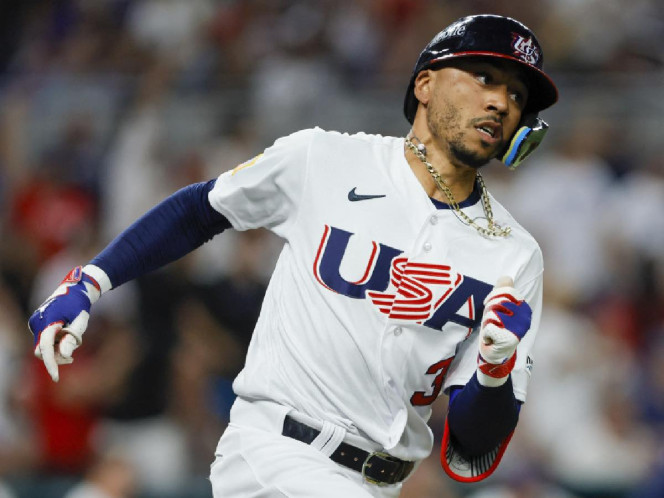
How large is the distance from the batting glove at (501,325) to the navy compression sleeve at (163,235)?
3.19 ft

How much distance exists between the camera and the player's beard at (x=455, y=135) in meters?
3.53

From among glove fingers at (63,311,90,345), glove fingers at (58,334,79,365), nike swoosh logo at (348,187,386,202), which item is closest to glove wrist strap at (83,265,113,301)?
glove fingers at (63,311,90,345)

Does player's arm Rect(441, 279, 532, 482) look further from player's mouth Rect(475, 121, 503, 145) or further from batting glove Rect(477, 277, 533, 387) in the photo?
player's mouth Rect(475, 121, 503, 145)

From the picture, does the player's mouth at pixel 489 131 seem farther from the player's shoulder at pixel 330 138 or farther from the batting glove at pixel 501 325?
the batting glove at pixel 501 325

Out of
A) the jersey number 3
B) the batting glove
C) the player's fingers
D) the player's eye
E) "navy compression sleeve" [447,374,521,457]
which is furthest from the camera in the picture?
the player's eye

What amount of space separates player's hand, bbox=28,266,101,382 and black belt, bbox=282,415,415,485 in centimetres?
67

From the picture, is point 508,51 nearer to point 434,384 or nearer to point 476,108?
point 476,108

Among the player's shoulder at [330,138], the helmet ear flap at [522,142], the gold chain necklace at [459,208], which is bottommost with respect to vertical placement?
the gold chain necklace at [459,208]

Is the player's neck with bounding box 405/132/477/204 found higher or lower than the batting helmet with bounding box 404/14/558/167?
lower

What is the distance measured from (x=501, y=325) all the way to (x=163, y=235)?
1140mm

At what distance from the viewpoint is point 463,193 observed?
3.65 meters

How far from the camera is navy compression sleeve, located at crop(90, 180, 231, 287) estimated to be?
11.7ft

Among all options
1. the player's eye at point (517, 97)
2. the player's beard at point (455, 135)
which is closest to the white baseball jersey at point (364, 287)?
the player's beard at point (455, 135)

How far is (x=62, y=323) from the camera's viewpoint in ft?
10.7
